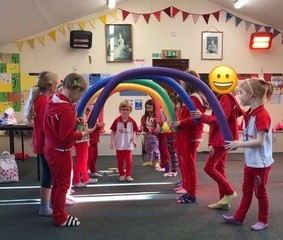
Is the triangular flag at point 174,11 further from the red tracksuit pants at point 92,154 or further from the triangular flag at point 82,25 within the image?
the red tracksuit pants at point 92,154

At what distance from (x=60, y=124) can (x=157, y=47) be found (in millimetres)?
5017

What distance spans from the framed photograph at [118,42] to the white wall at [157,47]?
10 cm

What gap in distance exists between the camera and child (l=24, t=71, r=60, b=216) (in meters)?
3.14

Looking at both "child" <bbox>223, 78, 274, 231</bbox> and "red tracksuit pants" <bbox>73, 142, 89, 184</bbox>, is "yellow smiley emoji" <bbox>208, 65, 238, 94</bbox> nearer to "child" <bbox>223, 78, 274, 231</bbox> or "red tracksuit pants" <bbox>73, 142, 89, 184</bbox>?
"child" <bbox>223, 78, 274, 231</bbox>

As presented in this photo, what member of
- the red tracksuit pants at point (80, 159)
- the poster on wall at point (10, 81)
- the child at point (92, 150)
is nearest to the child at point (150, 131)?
the child at point (92, 150)

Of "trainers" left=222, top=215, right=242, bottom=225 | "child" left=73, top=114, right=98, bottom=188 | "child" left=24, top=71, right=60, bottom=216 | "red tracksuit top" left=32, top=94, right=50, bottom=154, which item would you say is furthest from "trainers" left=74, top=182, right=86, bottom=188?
"trainers" left=222, top=215, right=242, bottom=225

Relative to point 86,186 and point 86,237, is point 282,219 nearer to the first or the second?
point 86,237

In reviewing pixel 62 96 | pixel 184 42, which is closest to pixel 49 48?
pixel 184 42

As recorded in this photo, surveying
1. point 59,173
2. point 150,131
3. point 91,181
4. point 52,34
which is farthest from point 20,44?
point 59,173

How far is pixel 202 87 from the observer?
299cm

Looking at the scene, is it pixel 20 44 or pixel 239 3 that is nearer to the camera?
pixel 239 3

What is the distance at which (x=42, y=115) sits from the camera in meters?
3.10

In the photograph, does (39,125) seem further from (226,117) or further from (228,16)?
(228,16)

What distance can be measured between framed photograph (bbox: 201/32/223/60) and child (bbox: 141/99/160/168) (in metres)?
2.51
